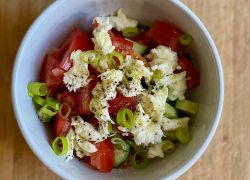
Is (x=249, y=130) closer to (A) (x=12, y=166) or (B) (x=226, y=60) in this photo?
(B) (x=226, y=60)

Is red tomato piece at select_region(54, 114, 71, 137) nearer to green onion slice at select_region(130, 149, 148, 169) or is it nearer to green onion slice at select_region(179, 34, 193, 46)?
green onion slice at select_region(130, 149, 148, 169)

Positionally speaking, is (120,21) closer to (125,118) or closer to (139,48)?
(139,48)

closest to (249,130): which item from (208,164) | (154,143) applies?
(208,164)

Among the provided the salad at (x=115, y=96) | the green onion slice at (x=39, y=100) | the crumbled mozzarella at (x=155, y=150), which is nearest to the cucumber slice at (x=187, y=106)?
the salad at (x=115, y=96)

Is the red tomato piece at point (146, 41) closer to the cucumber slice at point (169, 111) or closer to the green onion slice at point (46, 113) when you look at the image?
the cucumber slice at point (169, 111)

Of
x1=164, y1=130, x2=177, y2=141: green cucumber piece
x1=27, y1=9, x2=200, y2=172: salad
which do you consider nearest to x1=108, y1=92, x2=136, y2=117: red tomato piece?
x1=27, y1=9, x2=200, y2=172: salad

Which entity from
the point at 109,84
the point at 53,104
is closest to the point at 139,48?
the point at 109,84
